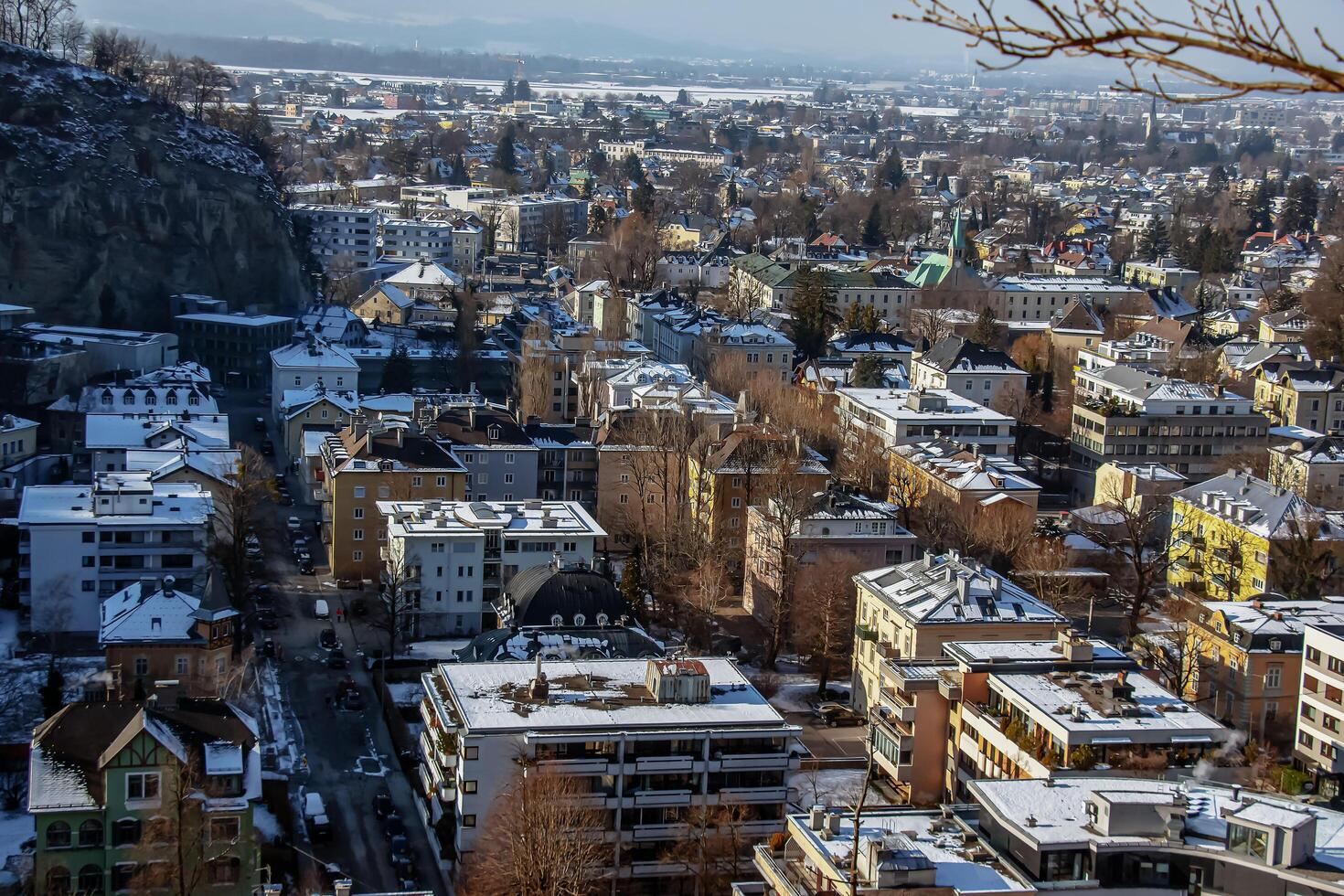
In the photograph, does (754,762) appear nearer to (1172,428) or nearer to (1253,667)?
(1253,667)

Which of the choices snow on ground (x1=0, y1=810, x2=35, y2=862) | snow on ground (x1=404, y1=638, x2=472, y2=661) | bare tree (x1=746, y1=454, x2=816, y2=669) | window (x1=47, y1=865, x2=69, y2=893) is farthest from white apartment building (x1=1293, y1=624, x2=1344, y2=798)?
snow on ground (x1=0, y1=810, x2=35, y2=862)

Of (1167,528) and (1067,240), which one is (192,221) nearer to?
(1167,528)

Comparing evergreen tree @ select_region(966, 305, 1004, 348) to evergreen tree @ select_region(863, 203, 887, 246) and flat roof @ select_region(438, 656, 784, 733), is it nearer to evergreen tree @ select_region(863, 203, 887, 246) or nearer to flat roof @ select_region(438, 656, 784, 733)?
evergreen tree @ select_region(863, 203, 887, 246)

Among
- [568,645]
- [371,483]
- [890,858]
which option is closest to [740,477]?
[371,483]

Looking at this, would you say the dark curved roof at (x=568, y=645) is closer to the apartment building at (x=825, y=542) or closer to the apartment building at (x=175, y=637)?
the apartment building at (x=175, y=637)

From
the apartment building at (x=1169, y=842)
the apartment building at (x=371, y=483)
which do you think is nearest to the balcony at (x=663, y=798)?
the apartment building at (x=1169, y=842)

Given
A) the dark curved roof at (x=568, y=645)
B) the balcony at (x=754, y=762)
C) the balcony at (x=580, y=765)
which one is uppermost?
the dark curved roof at (x=568, y=645)

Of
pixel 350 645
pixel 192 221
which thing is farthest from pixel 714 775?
pixel 192 221
